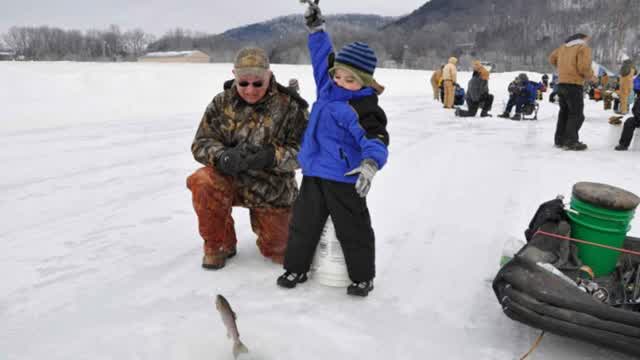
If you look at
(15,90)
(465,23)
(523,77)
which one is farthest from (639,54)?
(465,23)

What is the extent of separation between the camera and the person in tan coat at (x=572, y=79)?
7.31 metres

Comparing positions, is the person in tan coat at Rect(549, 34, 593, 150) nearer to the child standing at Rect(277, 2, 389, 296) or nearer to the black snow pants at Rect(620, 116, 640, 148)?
the black snow pants at Rect(620, 116, 640, 148)

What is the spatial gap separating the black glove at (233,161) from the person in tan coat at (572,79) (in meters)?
6.45

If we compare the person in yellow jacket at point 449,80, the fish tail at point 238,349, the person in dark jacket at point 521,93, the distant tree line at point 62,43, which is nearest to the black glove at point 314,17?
the fish tail at point 238,349

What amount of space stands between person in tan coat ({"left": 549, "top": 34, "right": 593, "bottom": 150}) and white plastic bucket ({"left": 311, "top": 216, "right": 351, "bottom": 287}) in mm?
6161

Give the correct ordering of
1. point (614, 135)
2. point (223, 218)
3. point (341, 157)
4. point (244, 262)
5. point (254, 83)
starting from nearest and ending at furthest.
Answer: point (341, 157) < point (254, 83) < point (223, 218) < point (244, 262) < point (614, 135)

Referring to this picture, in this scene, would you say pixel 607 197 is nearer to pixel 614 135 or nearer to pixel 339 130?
pixel 339 130

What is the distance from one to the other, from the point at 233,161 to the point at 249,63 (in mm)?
612

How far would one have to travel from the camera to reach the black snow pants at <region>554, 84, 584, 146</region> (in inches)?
296

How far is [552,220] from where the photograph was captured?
109 inches

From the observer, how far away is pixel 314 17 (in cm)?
282

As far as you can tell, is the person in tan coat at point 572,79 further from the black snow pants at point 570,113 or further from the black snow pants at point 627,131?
the black snow pants at point 627,131

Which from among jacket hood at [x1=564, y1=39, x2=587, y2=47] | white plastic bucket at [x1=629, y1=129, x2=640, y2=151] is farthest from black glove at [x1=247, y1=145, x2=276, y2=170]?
white plastic bucket at [x1=629, y1=129, x2=640, y2=151]

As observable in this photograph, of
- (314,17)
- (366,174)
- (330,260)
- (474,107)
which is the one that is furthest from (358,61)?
(474,107)
